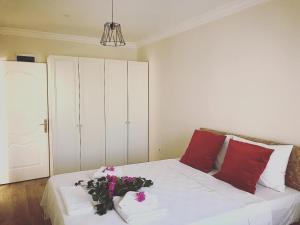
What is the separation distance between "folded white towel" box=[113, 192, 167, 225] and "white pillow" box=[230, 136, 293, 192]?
1082 mm

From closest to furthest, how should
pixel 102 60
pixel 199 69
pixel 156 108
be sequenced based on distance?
pixel 199 69
pixel 102 60
pixel 156 108

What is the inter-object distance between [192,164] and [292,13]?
1844mm

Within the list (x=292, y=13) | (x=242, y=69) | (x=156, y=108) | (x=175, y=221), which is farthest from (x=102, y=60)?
(x=175, y=221)

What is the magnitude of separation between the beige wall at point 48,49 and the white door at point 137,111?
59 centimetres

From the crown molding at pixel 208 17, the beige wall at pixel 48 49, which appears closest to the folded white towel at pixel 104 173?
the crown molding at pixel 208 17

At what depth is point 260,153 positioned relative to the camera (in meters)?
2.25

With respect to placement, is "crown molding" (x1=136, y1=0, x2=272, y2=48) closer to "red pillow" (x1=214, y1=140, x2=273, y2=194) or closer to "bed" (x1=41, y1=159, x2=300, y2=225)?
"red pillow" (x1=214, y1=140, x2=273, y2=194)

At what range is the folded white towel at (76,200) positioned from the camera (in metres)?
1.83

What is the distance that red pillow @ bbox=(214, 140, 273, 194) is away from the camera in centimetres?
221

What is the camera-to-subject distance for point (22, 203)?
321 cm

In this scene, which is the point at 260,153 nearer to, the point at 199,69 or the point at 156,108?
the point at 199,69

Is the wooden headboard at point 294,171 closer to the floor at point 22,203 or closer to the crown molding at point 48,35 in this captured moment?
the floor at point 22,203

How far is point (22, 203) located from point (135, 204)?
212 cm

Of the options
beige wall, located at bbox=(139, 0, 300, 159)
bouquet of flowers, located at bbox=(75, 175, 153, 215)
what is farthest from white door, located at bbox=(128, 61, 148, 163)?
bouquet of flowers, located at bbox=(75, 175, 153, 215)
